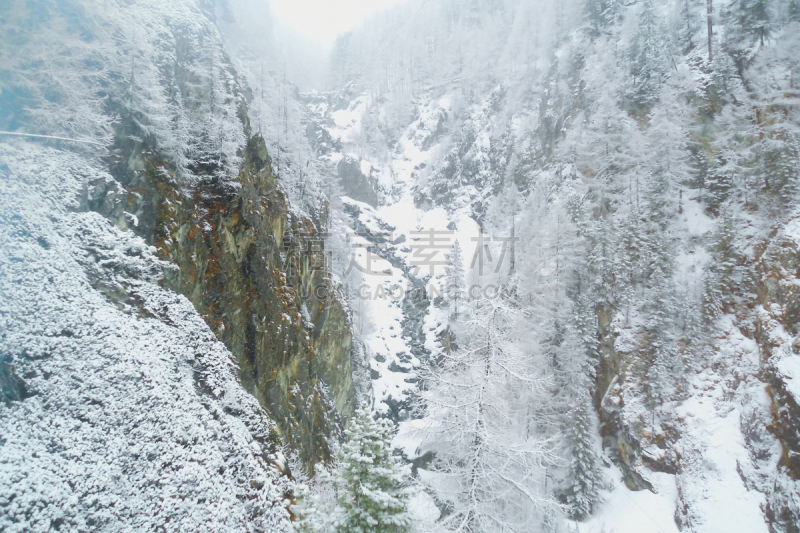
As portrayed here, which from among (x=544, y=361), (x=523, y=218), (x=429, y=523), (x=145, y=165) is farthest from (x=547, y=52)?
(x=429, y=523)

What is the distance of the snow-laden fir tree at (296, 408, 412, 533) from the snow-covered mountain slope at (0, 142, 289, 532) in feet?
9.71

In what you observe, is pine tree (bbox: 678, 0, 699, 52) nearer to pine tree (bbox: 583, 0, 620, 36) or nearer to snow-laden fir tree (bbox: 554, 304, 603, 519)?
pine tree (bbox: 583, 0, 620, 36)

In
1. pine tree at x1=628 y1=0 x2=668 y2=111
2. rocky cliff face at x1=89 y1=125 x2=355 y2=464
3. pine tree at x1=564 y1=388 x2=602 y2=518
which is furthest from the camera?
pine tree at x1=628 y1=0 x2=668 y2=111

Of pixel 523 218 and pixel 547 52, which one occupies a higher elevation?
pixel 547 52

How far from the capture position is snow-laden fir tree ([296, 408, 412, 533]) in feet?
20.8

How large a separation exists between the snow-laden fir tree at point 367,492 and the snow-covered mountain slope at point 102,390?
296 cm

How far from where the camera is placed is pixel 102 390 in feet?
23.0

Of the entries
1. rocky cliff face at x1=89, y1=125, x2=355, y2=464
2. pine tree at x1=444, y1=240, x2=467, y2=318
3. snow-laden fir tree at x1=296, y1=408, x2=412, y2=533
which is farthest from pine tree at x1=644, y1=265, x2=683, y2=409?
rocky cliff face at x1=89, y1=125, x2=355, y2=464

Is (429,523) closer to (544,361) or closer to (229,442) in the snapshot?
(229,442)

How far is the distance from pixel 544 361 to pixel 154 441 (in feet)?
60.1

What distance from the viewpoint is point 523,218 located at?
32.2m

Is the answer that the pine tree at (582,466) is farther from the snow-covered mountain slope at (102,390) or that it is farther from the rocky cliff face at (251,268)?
the snow-covered mountain slope at (102,390)

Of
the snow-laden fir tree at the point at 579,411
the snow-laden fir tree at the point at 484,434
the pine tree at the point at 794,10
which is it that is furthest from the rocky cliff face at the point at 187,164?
the pine tree at the point at 794,10

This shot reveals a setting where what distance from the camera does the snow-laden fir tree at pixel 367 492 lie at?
6.35 metres
